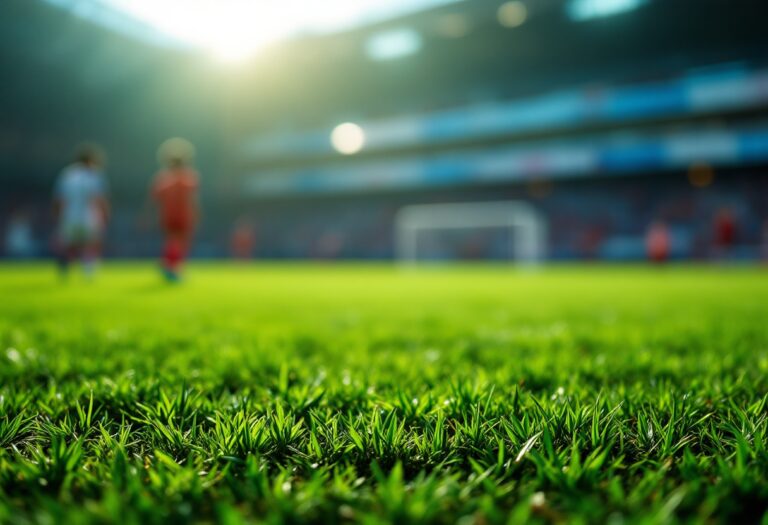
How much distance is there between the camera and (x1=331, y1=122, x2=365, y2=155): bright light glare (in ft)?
128

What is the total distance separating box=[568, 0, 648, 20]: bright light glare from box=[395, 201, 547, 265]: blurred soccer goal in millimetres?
10735

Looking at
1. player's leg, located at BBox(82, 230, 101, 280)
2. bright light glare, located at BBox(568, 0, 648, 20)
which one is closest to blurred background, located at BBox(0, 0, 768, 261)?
bright light glare, located at BBox(568, 0, 648, 20)

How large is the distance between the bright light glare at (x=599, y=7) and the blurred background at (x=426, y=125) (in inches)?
3.8

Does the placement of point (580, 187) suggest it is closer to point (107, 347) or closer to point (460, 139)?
point (460, 139)

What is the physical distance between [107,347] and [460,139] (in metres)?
→ 34.6

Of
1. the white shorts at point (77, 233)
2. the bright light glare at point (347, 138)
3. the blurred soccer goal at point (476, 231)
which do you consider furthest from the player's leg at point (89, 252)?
the bright light glare at point (347, 138)

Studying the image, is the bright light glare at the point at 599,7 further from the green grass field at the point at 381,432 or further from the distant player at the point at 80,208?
the green grass field at the point at 381,432

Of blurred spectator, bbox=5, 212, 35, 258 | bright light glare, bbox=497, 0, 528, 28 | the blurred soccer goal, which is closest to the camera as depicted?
bright light glare, bbox=497, 0, 528, 28

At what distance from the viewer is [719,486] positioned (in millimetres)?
896

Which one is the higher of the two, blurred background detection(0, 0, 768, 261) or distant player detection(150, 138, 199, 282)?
blurred background detection(0, 0, 768, 261)

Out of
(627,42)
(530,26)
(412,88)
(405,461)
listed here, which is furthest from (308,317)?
(412,88)

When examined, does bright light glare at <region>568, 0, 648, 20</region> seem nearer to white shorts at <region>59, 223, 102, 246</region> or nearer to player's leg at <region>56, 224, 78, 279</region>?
white shorts at <region>59, 223, 102, 246</region>

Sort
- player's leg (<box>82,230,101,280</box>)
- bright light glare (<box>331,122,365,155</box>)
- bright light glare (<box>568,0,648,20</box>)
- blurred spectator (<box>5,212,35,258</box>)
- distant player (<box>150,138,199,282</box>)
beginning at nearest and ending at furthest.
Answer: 1. distant player (<box>150,138,199,282</box>)
2. player's leg (<box>82,230,101,280</box>)
3. bright light glare (<box>568,0,648,20</box>)
4. blurred spectator (<box>5,212,35,258</box>)
5. bright light glare (<box>331,122,365,155</box>)

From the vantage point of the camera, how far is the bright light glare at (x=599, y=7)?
27.0 metres
